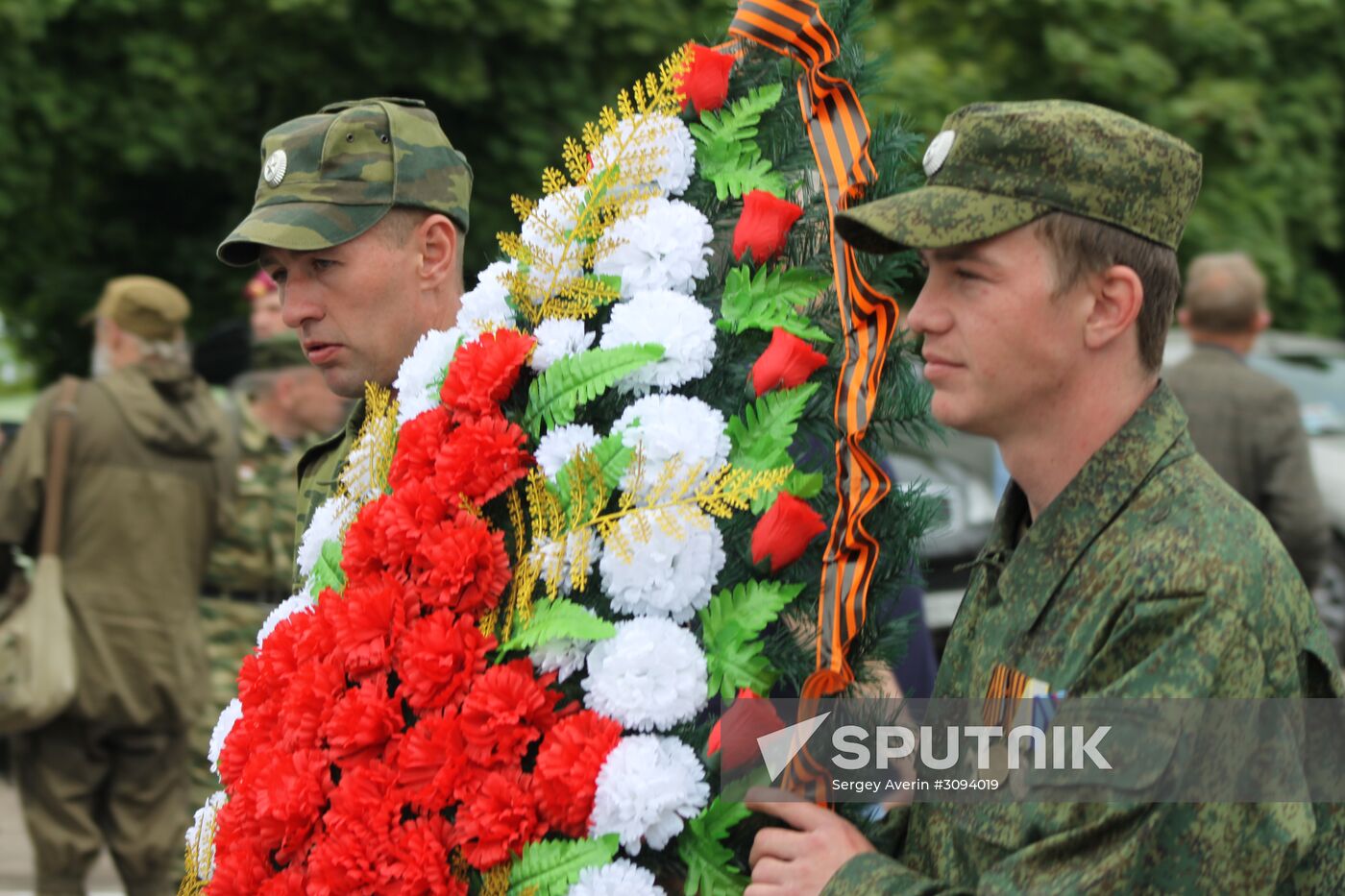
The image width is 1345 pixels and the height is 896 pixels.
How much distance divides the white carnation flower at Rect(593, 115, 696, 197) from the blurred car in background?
4945mm

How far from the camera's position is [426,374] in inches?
103

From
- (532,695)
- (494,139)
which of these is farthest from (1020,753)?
(494,139)

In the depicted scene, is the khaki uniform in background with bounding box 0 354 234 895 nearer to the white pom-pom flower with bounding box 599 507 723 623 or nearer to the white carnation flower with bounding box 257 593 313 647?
the white carnation flower with bounding box 257 593 313 647

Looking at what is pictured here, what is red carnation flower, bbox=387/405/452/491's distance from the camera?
2.47 metres

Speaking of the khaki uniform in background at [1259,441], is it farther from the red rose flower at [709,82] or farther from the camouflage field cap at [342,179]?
the red rose flower at [709,82]

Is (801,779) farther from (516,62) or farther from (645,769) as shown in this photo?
(516,62)

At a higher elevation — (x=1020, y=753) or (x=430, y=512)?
(x=430, y=512)

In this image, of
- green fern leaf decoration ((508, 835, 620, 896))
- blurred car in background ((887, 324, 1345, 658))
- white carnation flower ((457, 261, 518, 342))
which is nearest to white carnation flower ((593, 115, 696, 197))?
white carnation flower ((457, 261, 518, 342))

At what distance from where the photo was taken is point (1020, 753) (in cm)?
191

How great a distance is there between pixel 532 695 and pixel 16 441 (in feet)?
12.9

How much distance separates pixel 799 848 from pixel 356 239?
1478 millimetres

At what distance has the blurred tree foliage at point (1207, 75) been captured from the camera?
1162cm

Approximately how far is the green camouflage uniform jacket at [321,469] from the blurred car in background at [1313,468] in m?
4.20

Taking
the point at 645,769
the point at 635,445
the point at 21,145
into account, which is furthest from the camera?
the point at 21,145
